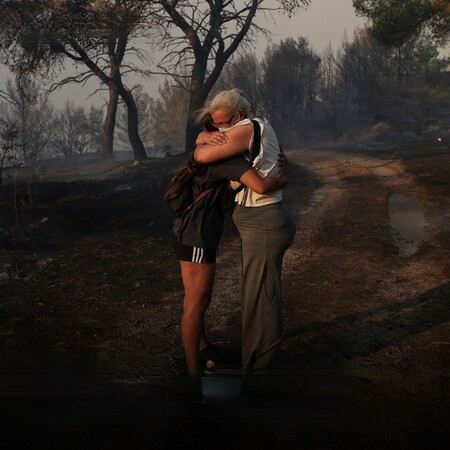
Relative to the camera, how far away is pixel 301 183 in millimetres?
13359

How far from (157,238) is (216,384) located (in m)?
5.04

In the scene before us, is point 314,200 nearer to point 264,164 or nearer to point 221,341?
point 221,341

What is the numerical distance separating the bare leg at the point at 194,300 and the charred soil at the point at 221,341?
21cm

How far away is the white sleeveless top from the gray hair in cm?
10

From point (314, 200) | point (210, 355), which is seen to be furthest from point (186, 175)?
point (314, 200)

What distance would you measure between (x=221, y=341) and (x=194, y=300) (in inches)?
36.6

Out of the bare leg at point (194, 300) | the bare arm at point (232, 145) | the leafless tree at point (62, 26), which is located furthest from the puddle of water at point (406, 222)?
the leafless tree at point (62, 26)

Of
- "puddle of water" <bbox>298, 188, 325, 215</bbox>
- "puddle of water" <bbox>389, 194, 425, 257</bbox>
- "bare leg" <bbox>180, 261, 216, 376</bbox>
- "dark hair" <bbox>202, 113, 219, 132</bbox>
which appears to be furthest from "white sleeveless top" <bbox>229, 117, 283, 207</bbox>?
"puddle of water" <bbox>298, 188, 325, 215</bbox>

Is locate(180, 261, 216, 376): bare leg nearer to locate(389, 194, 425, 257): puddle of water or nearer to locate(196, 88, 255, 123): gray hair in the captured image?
locate(196, 88, 255, 123): gray hair

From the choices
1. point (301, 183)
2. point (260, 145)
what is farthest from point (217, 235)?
point (301, 183)

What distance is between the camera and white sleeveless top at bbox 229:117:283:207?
2.81 metres

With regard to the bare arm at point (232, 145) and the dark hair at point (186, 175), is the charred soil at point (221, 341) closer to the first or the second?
the dark hair at point (186, 175)

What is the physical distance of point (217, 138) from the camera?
276 centimetres

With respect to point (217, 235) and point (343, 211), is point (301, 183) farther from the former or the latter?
point (217, 235)
